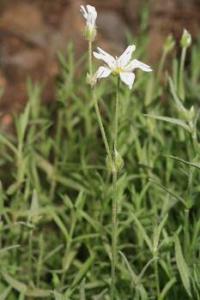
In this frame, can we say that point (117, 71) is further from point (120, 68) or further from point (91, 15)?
point (91, 15)

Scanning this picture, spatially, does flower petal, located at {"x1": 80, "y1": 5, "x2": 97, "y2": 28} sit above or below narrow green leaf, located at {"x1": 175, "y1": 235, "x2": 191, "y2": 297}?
above

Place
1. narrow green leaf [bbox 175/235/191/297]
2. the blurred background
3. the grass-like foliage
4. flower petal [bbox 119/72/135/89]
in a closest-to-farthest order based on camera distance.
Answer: flower petal [bbox 119/72/135/89]
narrow green leaf [bbox 175/235/191/297]
the grass-like foliage
the blurred background

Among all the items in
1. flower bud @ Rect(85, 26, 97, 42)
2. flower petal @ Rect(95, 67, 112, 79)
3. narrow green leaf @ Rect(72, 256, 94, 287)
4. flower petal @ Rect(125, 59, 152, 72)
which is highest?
flower bud @ Rect(85, 26, 97, 42)

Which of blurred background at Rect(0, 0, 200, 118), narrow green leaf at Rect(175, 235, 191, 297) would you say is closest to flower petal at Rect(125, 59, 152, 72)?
narrow green leaf at Rect(175, 235, 191, 297)

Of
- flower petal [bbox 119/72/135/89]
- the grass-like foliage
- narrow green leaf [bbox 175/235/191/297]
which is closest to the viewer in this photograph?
flower petal [bbox 119/72/135/89]

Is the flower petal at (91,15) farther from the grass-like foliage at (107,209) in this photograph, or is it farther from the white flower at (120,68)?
the grass-like foliage at (107,209)

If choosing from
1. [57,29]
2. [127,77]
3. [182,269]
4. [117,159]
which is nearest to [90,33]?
[127,77]

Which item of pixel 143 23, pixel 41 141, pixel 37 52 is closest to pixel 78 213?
pixel 41 141

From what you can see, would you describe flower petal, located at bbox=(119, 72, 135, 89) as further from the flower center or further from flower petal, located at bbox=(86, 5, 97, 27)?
flower petal, located at bbox=(86, 5, 97, 27)
